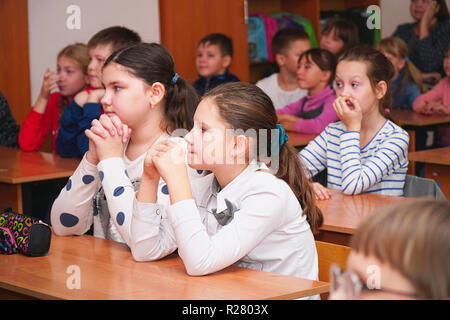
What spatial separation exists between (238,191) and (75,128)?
189cm

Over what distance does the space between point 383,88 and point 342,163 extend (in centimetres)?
42

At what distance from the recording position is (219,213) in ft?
5.93

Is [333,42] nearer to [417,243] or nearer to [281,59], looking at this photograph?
[281,59]

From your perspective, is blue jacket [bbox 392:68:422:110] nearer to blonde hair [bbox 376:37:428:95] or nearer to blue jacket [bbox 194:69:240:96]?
blonde hair [bbox 376:37:428:95]

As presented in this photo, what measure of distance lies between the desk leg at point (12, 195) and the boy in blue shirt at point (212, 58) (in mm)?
2314

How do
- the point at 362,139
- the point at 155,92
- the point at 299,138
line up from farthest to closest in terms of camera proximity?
the point at 299,138 → the point at 362,139 → the point at 155,92

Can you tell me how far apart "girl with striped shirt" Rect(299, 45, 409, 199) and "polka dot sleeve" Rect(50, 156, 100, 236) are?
3.04 ft

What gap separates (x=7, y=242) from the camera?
6.19 ft

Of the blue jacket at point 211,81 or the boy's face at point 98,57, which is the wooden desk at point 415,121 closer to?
the blue jacket at point 211,81

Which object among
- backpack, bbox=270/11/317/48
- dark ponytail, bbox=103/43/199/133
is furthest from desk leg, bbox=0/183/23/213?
backpack, bbox=270/11/317/48

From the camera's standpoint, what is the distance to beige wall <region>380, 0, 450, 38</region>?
Answer: 293 inches

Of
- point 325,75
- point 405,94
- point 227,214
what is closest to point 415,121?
point 325,75
